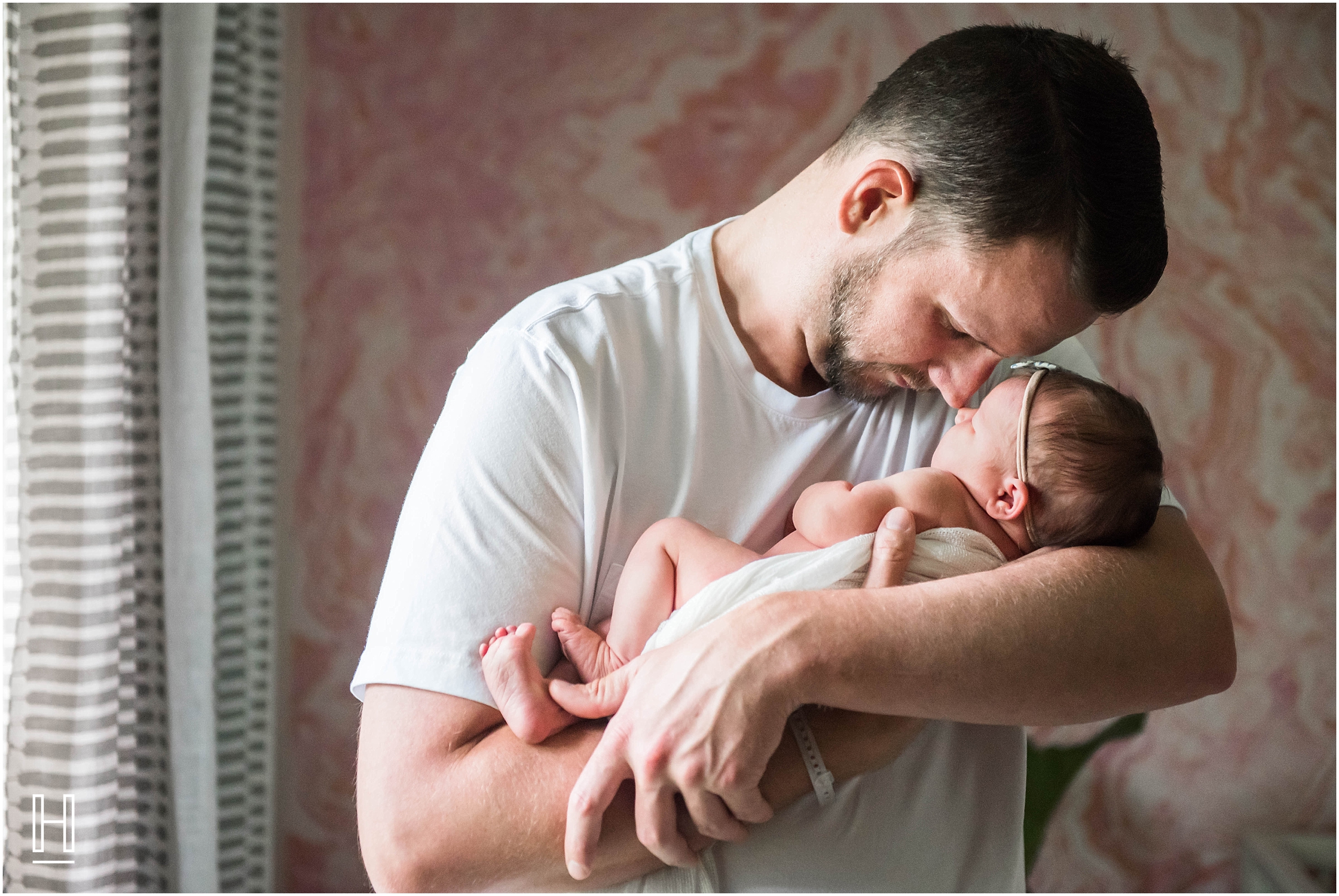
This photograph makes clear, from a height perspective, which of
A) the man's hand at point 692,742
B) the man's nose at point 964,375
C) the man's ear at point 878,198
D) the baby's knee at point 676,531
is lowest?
the man's hand at point 692,742

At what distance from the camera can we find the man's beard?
3.91 ft

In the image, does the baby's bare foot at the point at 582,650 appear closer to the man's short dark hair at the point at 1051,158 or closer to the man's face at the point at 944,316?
the man's face at the point at 944,316

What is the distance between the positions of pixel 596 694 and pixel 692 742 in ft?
0.47

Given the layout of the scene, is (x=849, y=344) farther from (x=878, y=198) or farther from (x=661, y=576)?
(x=661, y=576)

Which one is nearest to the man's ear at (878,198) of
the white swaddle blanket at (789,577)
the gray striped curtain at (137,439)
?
the white swaddle blanket at (789,577)

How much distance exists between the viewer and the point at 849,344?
1221 millimetres

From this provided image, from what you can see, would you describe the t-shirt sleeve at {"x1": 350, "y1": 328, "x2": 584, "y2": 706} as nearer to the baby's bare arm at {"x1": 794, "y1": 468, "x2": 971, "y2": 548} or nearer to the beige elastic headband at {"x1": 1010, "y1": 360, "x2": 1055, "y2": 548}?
the baby's bare arm at {"x1": 794, "y1": 468, "x2": 971, "y2": 548}

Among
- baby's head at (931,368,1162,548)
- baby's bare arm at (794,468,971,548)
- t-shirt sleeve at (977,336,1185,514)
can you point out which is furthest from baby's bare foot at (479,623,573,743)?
t-shirt sleeve at (977,336,1185,514)

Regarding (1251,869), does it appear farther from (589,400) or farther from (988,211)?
(589,400)

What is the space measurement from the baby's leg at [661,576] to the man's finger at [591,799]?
0.45 feet

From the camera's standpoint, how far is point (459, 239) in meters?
2.39

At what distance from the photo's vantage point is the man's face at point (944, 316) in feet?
3.65

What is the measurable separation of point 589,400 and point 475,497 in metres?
0.18

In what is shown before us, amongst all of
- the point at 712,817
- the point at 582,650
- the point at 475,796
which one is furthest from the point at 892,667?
the point at 475,796
